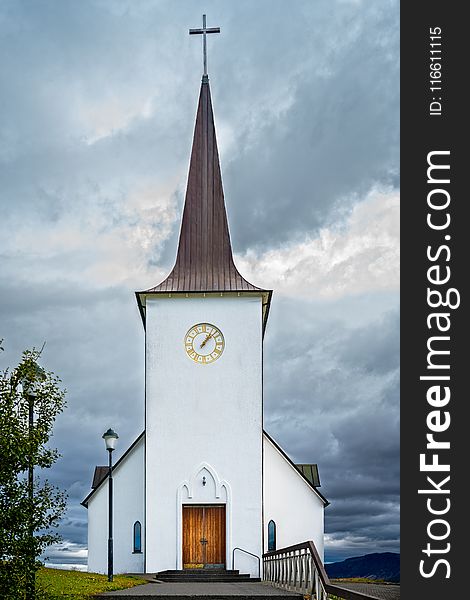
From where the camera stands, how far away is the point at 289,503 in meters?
37.7

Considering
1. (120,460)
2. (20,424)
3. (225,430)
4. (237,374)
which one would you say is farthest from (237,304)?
(20,424)

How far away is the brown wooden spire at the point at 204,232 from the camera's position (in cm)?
3591

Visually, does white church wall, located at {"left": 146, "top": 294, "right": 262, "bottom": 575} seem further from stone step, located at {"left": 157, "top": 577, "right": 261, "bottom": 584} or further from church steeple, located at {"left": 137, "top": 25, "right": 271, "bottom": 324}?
stone step, located at {"left": 157, "top": 577, "right": 261, "bottom": 584}

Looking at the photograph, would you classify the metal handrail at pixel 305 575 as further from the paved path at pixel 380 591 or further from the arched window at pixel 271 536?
the arched window at pixel 271 536

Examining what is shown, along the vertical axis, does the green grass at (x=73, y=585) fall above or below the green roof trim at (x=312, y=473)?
below

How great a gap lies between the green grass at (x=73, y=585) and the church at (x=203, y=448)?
716 centimetres

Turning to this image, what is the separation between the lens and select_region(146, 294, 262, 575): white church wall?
111ft

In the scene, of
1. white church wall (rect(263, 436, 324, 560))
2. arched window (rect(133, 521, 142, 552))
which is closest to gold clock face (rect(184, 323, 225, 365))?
white church wall (rect(263, 436, 324, 560))

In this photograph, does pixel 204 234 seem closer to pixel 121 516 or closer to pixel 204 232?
pixel 204 232

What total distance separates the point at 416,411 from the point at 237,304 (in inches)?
925

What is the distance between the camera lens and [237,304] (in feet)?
117

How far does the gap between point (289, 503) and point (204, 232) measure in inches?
457

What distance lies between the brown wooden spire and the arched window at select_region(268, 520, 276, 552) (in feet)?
28.6

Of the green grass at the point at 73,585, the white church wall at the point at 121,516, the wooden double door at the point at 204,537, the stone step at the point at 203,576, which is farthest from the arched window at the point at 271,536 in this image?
the green grass at the point at 73,585
